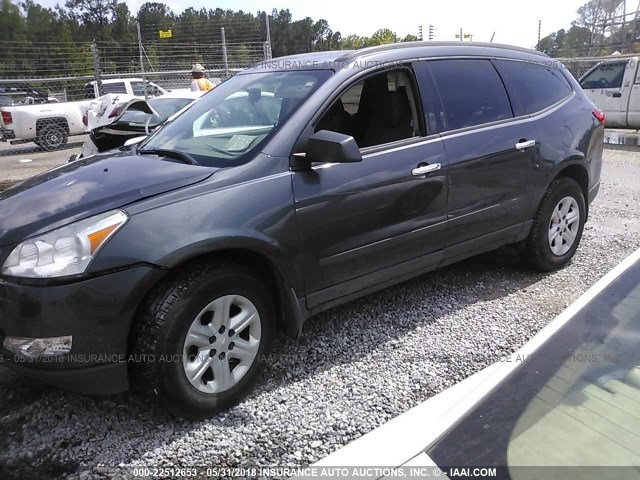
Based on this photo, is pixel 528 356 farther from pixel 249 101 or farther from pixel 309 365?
pixel 249 101

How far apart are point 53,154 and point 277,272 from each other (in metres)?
12.8

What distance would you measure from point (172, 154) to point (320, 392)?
159cm

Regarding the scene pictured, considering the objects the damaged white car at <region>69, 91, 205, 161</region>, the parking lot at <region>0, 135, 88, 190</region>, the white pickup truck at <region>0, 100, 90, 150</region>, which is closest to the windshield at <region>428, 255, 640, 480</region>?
the damaged white car at <region>69, 91, 205, 161</region>

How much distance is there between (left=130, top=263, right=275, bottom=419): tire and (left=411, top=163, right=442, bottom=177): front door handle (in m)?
1.20

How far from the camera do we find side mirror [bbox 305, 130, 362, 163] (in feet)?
8.92

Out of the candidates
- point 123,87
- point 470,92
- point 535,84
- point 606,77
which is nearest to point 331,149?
point 470,92

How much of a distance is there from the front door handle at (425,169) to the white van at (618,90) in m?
11.4

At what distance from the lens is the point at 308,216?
2.82 m

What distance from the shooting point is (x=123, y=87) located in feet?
55.2

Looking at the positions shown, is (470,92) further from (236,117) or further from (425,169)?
(236,117)

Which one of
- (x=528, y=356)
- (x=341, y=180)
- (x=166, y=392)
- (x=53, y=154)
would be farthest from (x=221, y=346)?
(x=53, y=154)

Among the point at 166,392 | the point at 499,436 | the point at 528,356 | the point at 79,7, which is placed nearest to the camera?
the point at 499,436

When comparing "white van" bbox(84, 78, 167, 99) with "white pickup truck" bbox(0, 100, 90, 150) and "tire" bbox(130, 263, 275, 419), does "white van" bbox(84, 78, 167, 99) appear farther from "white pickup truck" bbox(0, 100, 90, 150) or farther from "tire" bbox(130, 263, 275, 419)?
"tire" bbox(130, 263, 275, 419)

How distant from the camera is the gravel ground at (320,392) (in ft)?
7.81
